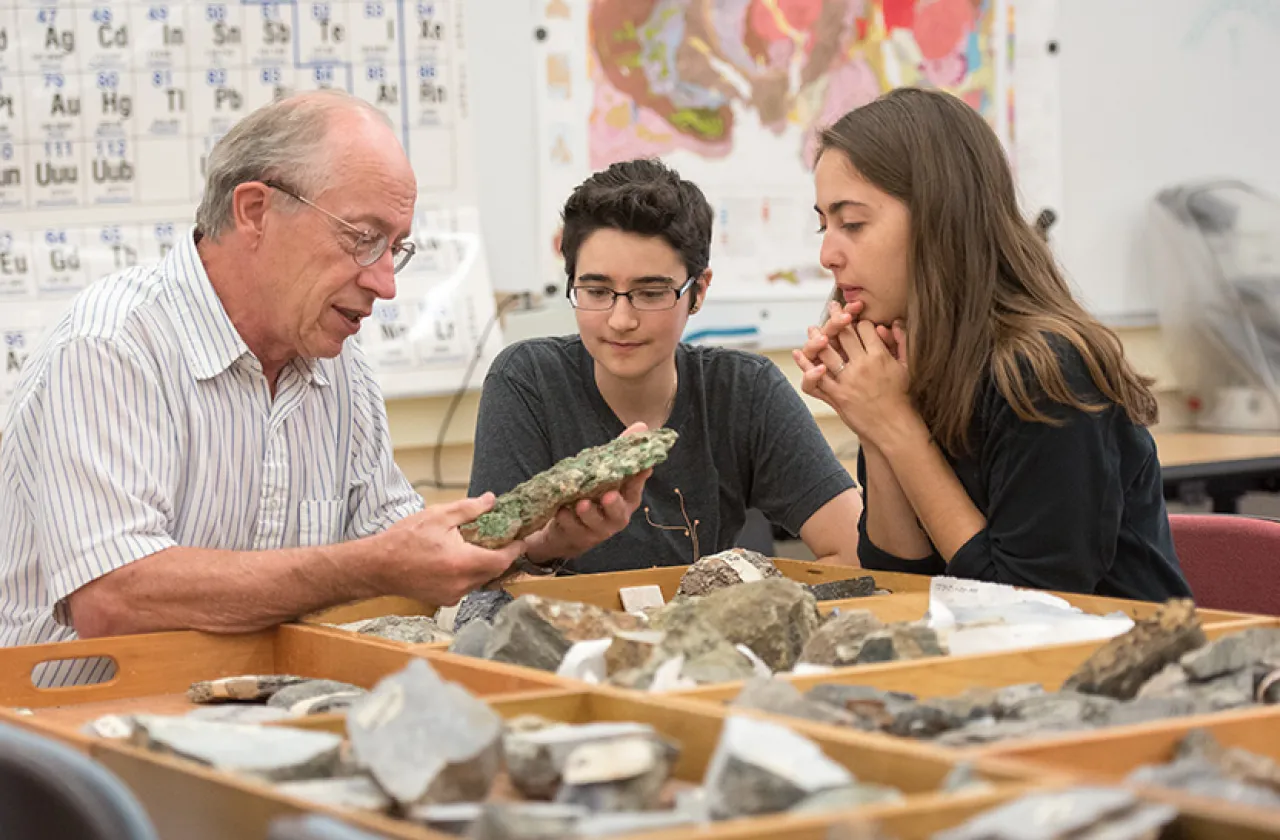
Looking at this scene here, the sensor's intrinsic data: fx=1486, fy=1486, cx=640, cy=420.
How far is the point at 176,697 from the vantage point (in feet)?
5.26

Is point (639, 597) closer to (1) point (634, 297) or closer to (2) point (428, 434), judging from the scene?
(1) point (634, 297)

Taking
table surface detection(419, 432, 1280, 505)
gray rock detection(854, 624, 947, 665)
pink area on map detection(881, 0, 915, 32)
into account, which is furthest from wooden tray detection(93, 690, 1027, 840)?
pink area on map detection(881, 0, 915, 32)

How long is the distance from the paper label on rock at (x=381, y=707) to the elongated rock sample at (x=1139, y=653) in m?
0.58

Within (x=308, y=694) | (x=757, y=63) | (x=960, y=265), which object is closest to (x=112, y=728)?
(x=308, y=694)

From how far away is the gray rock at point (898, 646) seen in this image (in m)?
1.36

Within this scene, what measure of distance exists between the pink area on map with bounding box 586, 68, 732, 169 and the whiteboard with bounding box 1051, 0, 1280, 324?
4.06 feet

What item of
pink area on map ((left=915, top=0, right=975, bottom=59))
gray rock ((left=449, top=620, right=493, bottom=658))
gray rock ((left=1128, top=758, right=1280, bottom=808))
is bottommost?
gray rock ((left=449, top=620, right=493, bottom=658))

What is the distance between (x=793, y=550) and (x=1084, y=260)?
4.20 ft

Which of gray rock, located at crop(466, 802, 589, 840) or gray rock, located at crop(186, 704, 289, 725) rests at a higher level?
gray rock, located at crop(466, 802, 589, 840)

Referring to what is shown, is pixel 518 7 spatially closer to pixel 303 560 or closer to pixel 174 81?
pixel 174 81

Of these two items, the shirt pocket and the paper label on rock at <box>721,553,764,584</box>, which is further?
the shirt pocket

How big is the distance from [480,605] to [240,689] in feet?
1.21

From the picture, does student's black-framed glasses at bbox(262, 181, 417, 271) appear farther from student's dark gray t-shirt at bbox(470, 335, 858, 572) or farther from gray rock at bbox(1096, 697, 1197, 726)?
gray rock at bbox(1096, 697, 1197, 726)

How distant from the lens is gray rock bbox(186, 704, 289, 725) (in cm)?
123
